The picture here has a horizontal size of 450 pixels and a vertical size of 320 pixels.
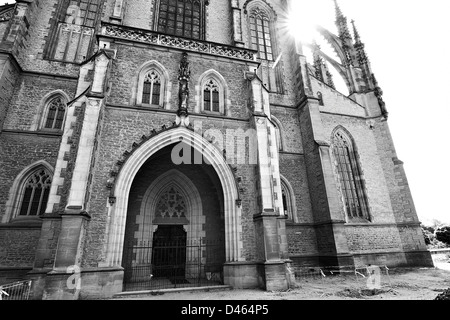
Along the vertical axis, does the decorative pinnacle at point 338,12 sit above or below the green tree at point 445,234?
above

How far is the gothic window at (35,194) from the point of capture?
409 inches

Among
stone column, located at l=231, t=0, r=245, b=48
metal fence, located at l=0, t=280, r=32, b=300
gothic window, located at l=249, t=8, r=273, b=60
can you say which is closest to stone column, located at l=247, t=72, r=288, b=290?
stone column, located at l=231, t=0, r=245, b=48

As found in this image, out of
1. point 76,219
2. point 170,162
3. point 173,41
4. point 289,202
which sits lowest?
point 76,219

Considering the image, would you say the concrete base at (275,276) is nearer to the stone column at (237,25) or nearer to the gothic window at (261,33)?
the stone column at (237,25)

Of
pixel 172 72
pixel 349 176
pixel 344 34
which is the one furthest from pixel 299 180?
pixel 344 34

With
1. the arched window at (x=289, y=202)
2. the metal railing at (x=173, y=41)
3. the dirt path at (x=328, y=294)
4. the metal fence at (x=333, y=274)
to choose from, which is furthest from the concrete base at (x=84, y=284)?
the metal railing at (x=173, y=41)

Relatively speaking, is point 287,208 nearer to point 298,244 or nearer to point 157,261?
point 298,244

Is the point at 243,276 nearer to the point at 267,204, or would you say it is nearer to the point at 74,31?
the point at 267,204

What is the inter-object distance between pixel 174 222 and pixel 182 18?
1415 cm

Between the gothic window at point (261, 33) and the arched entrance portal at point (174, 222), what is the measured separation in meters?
10.9

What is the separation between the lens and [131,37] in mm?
10773

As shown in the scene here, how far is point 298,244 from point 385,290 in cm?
516

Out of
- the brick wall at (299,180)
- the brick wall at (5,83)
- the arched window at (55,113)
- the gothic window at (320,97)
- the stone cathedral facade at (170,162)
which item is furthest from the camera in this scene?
the gothic window at (320,97)

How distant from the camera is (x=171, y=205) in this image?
1162 cm
